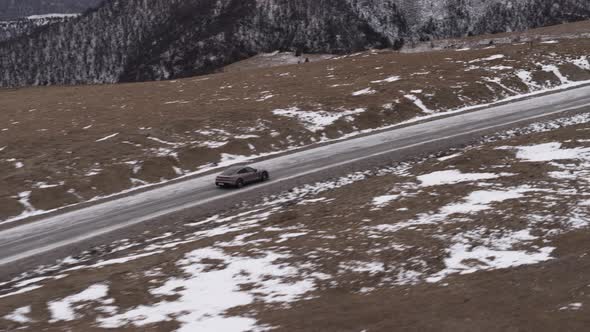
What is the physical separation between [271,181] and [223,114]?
63.8 feet

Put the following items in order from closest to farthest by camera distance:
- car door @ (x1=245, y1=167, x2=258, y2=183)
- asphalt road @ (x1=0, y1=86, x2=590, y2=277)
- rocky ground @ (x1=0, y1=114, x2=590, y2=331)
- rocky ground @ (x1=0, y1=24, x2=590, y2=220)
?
rocky ground @ (x1=0, y1=114, x2=590, y2=331)
asphalt road @ (x1=0, y1=86, x2=590, y2=277)
car door @ (x1=245, y1=167, x2=258, y2=183)
rocky ground @ (x1=0, y1=24, x2=590, y2=220)

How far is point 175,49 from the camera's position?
653 ft

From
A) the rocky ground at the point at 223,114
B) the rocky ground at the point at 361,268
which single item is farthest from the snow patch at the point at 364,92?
the rocky ground at the point at 361,268

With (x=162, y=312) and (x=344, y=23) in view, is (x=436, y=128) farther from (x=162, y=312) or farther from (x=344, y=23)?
(x=344, y=23)

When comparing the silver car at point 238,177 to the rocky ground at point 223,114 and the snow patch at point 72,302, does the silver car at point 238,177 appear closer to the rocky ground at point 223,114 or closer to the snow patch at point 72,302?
the rocky ground at point 223,114

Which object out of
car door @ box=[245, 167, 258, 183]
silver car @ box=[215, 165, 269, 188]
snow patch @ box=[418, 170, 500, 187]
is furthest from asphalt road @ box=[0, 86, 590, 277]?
snow patch @ box=[418, 170, 500, 187]

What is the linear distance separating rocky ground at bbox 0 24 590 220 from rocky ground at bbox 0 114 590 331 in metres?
12.5

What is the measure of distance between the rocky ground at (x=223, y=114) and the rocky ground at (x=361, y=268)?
1253 centimetres

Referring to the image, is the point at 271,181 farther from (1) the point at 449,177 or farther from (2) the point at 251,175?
(1) the point at 449,177

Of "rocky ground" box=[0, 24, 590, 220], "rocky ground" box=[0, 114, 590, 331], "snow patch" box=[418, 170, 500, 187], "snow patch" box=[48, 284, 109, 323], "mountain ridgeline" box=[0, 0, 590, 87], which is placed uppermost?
"mountain ridgeline" box=[0, 0, 590, 87]

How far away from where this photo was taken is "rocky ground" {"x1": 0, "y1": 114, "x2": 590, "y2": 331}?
43.8ft

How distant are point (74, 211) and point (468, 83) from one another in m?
41.5

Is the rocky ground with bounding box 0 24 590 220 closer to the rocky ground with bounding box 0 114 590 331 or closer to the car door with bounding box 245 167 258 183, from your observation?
the car door with bounding box 245 167 258 183

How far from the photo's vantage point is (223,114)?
50594 mm
